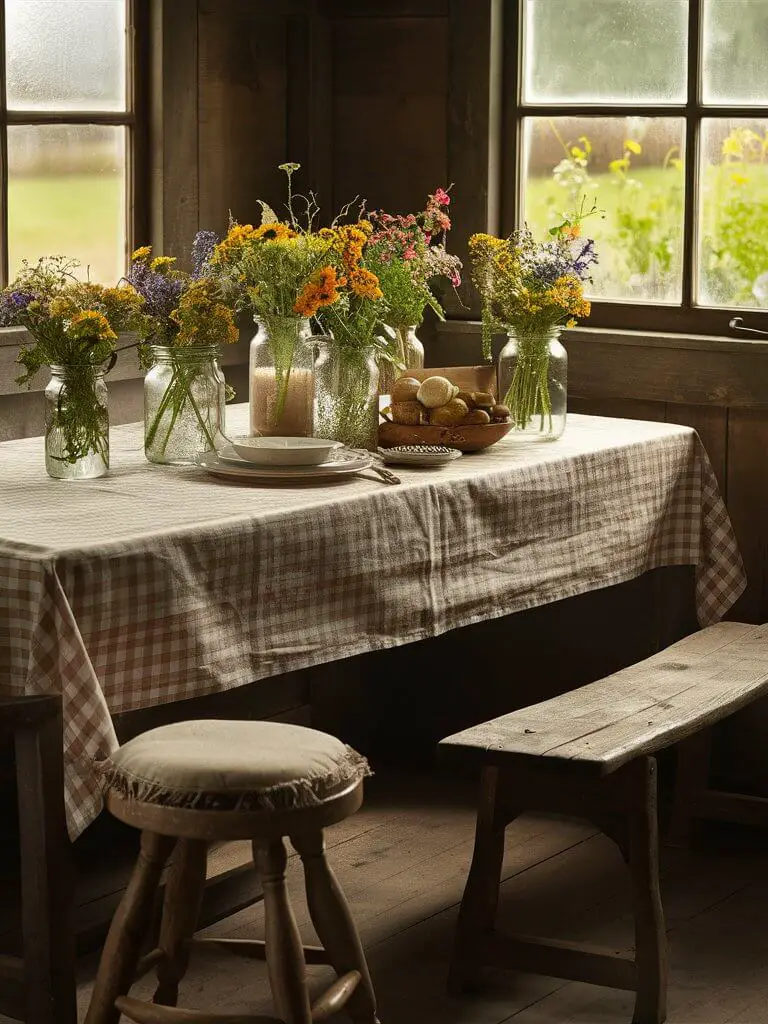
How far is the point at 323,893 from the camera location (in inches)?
96.5

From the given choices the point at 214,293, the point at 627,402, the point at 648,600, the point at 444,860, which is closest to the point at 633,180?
the point at 627,402

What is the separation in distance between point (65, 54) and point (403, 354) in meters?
1.15

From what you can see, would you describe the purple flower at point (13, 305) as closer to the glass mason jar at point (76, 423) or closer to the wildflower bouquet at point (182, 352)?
the glass mason jar at point (76, 423)

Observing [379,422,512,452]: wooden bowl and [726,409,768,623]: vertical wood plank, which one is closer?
[379,422,512,452]: wooden bowl

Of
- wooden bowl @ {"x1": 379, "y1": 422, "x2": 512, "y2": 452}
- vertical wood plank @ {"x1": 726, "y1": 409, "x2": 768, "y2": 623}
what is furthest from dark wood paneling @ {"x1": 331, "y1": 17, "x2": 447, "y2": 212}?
wooden bowl @ {"x1": 379, "y1": 422, "x2": 512, "y2": 452}

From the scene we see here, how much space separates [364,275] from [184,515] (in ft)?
2.46

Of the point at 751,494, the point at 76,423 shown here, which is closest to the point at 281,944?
the point at 76,423

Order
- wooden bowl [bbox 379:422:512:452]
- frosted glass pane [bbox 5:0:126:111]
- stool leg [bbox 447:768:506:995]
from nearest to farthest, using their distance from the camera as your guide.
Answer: stool leg [bbox 447:768:506:995]
wooden bowl [bbox 379:422:512:452]
frosted glass pane [bbox 5:0:126:111]

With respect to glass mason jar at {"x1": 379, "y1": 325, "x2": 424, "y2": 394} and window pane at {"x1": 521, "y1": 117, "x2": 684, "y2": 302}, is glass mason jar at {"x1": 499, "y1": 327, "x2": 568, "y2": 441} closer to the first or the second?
glass mason jar at {"x1": 379, "y1": 325, "x2": 424, "y2": 394}

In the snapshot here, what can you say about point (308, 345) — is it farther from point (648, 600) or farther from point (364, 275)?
point (648, 600)

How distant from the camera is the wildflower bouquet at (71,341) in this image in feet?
9.85

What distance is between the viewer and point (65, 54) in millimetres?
4059

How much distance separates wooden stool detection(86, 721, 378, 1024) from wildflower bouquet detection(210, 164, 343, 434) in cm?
98

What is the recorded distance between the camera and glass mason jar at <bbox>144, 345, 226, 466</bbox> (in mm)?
3225
